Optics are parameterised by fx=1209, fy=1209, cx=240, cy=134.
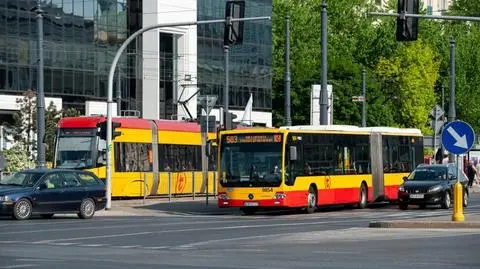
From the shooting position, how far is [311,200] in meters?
39.8

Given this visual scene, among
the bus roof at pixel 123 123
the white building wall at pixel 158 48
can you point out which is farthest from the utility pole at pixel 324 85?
the white building wall at pixel 158 48

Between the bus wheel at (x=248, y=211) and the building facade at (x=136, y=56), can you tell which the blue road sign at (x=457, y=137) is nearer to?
the bus wheel at (x=248, y=211)

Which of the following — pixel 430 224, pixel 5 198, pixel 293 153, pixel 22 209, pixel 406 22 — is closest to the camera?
pixel 430 224

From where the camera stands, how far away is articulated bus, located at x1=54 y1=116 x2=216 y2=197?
4562 centimetres

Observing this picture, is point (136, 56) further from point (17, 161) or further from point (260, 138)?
point (260, 138)

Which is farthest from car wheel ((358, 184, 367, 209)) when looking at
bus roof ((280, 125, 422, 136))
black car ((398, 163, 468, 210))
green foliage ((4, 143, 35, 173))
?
green foliage ((4, 143, 35, 173))

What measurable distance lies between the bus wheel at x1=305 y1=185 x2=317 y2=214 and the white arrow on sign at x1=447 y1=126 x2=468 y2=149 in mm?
11510

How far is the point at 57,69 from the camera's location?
3031 inches

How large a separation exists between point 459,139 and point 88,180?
12.4 meters

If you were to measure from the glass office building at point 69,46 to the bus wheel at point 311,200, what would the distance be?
33284 mm

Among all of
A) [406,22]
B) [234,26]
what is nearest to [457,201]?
[406,22]

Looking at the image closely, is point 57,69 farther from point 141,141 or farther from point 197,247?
point 197,247

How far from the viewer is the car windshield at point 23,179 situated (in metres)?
34.5

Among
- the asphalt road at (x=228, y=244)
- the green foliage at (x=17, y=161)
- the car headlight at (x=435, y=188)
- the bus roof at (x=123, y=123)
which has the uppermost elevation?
the bus roof at (x=123, y=123)
